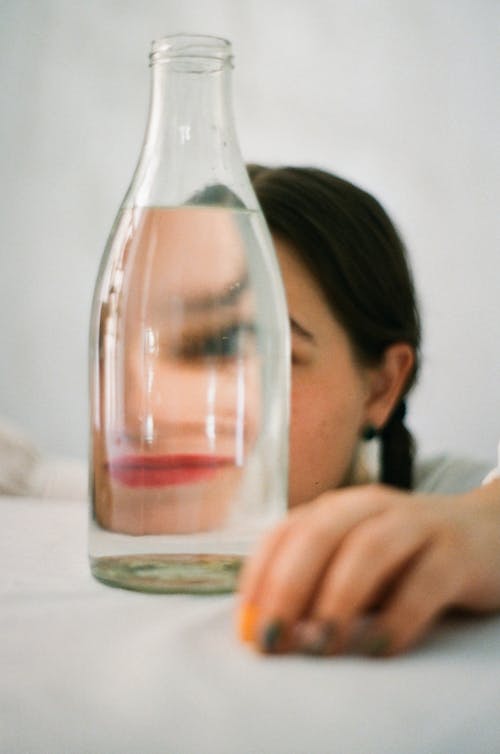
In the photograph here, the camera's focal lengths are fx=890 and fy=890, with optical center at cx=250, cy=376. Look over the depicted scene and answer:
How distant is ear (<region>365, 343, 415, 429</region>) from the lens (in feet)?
3.81

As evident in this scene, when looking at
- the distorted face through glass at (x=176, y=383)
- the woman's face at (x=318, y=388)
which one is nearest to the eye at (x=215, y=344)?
the distorted face through glass at (x=176, y=383)

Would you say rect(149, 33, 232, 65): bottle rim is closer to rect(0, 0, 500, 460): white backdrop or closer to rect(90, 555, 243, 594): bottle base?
rect(90, 555, 243, 594): bottle base

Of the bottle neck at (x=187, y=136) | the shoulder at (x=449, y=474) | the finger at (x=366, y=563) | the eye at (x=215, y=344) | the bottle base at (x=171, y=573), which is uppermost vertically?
the bottle neck at (x=187, y=136)

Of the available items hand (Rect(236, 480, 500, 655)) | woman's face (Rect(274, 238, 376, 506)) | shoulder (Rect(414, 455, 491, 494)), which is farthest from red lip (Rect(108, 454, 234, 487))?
shoulder (Rect(414, 455, 491, 494))

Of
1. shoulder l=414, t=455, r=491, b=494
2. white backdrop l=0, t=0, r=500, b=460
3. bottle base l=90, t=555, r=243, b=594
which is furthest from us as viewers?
white backdrop l=0, t=0, r=500, b=460

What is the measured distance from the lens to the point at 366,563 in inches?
10.4

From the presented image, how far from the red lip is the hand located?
0.12 metres

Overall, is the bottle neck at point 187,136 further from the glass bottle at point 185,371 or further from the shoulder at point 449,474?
the shoulder at point 449,474

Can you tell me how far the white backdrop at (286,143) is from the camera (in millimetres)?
Result: 2061

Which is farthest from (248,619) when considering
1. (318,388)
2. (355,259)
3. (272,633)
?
(355,259)

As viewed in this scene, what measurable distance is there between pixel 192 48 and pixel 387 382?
818 millimetres

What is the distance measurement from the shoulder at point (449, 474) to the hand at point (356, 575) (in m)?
0.91

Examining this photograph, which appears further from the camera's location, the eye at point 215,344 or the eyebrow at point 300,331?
the eyebrow at point 300,331

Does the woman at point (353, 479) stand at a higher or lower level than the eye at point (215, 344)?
lower
